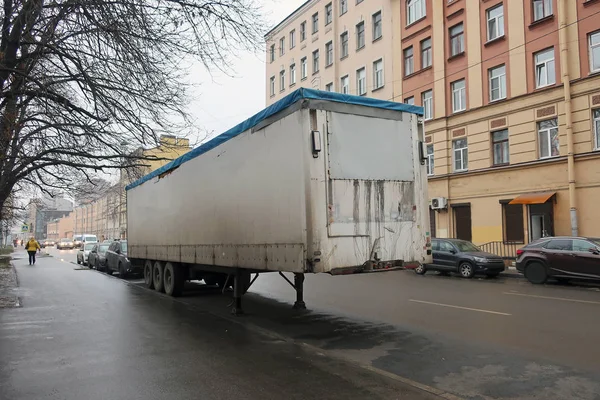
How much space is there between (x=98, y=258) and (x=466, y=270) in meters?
17.0

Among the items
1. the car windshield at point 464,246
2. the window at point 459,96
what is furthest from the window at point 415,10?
the car windshield at point 464,246

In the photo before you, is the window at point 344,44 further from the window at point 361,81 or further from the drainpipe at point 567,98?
the drainpipe at point 567,98

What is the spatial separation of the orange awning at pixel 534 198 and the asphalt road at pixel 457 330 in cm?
670

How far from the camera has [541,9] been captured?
69.8 ft

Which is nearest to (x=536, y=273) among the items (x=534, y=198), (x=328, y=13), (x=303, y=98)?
(x=534, y=198)

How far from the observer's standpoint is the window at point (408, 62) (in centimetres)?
2847

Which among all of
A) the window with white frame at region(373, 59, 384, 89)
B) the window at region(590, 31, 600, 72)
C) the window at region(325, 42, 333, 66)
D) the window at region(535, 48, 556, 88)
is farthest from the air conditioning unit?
the window at region(325, 42, 333, 66)

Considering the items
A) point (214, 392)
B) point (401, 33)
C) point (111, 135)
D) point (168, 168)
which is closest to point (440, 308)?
point (214, 392)

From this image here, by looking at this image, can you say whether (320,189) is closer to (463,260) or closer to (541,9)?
(463,260)

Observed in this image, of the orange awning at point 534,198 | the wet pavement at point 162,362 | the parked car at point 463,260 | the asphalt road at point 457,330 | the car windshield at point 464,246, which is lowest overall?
the asphalt road at point 457,330

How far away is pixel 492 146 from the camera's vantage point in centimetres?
2339

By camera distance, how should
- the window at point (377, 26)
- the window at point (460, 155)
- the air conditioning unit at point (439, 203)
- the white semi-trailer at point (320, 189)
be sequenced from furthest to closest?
the window at point (377, 26) → the air conditioning unit at point (439, 203) → the window at point (460, 155) → the white semi-trailer at point (320, 189)

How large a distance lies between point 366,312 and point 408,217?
9.43 ft

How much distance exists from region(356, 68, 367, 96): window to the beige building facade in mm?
2967
